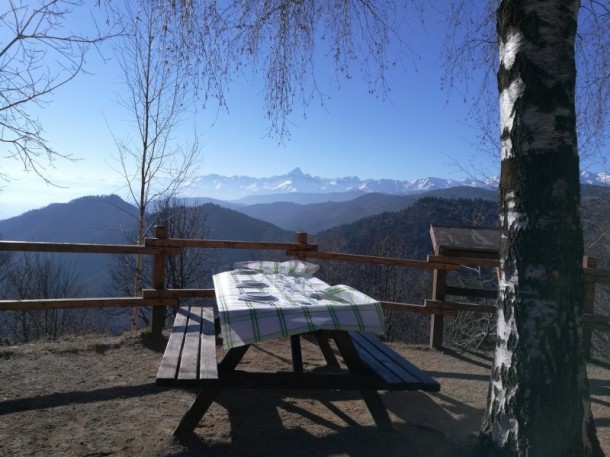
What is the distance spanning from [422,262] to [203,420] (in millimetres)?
3584

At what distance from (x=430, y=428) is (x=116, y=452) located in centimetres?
222

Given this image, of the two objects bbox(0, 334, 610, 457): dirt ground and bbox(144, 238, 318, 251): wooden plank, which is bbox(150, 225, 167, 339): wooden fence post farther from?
bbox(0, 334, 610, 457): dirt ground

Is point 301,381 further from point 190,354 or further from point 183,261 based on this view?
point 183,261

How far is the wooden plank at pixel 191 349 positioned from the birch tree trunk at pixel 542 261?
1.83 metres

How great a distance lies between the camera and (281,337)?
303cm

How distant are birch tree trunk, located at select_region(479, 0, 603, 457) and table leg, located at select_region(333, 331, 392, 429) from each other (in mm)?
943

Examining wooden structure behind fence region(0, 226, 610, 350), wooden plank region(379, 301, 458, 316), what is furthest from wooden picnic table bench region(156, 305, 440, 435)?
wooden plank region(379, 301, 458, 316)

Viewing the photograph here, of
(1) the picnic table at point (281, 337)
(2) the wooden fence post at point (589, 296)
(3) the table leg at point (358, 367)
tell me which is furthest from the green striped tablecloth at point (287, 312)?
(2) the wooden fence post at point (589, 296)

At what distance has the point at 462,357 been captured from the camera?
623cm

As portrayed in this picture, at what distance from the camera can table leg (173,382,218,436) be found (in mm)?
3318

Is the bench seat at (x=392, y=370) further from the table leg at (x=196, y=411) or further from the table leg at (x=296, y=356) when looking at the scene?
the table leg at (x=196, y=411)

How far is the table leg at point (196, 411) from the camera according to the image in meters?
3.32

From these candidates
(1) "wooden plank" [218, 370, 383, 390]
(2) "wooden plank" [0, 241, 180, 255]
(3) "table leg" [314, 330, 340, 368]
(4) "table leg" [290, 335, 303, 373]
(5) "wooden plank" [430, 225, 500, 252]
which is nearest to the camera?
(1) "wooden plank" [218, 370, 383, 390]

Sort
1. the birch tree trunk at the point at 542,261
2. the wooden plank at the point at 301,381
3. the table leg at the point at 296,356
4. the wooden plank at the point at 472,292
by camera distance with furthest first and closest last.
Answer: the wooden plank at the point at 472,292 < the table leg at the point at 296,356 < the wooden plank at the point at 301,381 < the birch tree trunk at the point at 542,261
